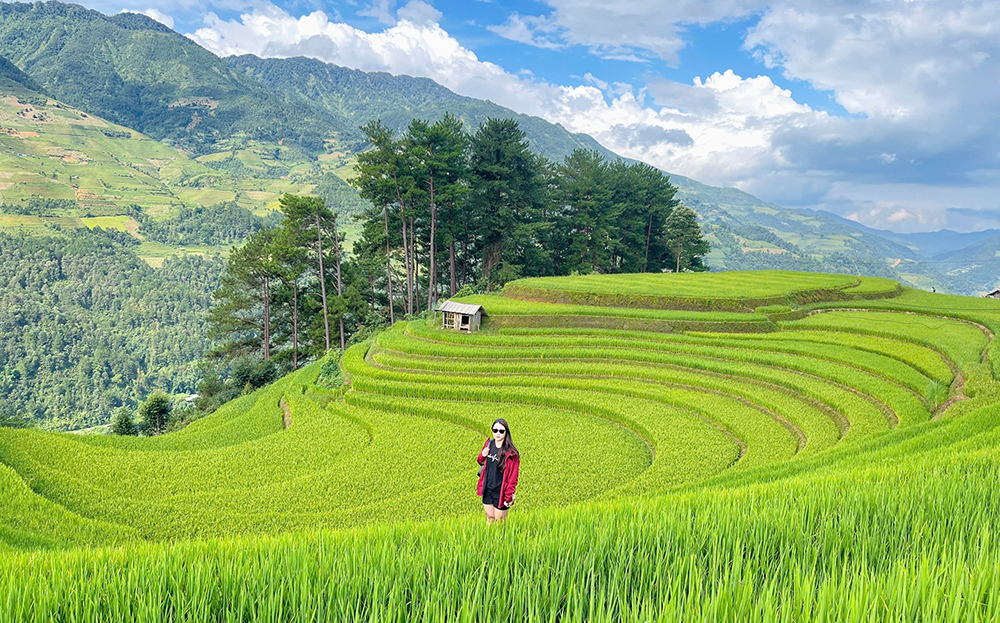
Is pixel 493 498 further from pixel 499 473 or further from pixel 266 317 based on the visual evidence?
pixel 266 317

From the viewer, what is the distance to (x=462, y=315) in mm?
26922

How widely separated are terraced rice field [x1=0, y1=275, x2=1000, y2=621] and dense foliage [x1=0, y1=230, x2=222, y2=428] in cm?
8145

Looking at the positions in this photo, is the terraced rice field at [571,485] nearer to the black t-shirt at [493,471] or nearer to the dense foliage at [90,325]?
the black t-shirt at [493,471]

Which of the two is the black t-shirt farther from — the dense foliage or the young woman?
the dense foliage

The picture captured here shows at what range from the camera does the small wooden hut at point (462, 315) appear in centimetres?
2648

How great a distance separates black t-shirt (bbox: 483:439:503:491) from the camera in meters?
6.61

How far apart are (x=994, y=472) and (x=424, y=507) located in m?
9.28

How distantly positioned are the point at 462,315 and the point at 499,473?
67.4 ft

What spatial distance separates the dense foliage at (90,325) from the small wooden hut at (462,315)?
77028mm

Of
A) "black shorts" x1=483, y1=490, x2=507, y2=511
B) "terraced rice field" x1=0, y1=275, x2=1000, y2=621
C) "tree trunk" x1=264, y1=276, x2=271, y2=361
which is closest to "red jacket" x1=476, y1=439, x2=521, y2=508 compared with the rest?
"black shorts" x1=483, y1=490, x2=507, y2=511

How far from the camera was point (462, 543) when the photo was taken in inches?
128

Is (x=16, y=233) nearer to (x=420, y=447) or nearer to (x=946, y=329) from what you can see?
(x=420, y=447)

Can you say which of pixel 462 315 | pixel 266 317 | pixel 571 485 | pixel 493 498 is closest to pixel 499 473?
pixel 493 498

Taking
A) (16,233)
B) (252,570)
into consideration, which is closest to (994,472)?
(252,570)
